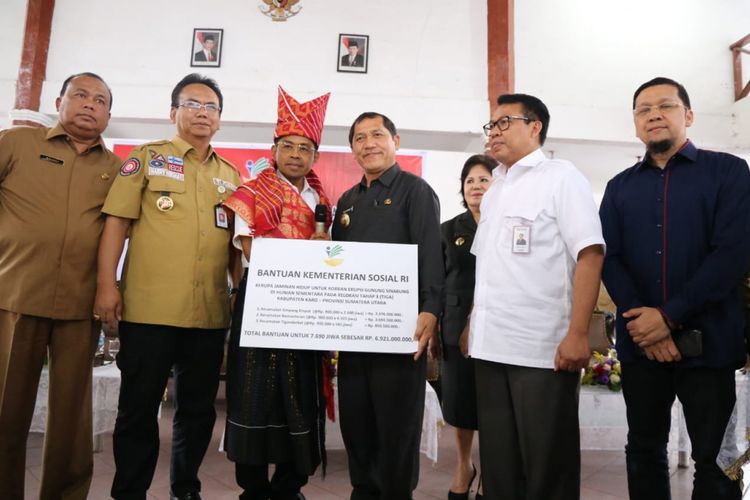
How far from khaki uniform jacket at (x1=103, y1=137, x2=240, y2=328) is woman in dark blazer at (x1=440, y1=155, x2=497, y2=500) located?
1076 mm

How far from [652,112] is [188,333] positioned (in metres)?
1.94

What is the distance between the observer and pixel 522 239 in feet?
5.20

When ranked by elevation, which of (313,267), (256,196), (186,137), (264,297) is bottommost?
(264,297)

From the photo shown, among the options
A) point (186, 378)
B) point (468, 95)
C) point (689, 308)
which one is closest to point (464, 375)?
point (689, 308)

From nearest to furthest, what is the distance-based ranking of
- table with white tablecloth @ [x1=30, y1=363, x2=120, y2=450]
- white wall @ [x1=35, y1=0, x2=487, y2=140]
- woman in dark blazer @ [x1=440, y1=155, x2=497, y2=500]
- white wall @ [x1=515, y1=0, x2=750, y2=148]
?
woman in dark blazer @ [x1=440, y1=155, x2=497, y2=500]
table with white tablecloth @ [x1=30, y1=363, x2=120, y2=450]
white wall @ [x1=35, y1=0, x2=487, y2=140]
white wall @ [x1=515, y1=0, x2=750, y2=148]

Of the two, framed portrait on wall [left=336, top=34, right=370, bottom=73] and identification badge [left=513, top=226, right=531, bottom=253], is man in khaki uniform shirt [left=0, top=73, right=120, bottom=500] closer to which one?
identification badge [left=513, top=226, right=531, bottom=253]

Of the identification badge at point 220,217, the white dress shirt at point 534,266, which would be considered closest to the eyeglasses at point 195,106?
the identification badge at point 220,217

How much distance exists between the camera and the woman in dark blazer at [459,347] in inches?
94.5

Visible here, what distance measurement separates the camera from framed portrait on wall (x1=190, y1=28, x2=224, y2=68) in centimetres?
625

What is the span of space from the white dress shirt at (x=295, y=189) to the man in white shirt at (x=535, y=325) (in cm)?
74

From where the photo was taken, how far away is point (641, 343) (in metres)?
1.65

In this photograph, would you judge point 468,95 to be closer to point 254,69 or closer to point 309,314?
point 254,69

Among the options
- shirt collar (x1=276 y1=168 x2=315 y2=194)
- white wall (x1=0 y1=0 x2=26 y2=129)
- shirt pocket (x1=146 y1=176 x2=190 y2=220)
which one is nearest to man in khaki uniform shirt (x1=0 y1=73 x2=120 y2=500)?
shirt pocket (x1=146 y1=176 x2=190 y2=220)

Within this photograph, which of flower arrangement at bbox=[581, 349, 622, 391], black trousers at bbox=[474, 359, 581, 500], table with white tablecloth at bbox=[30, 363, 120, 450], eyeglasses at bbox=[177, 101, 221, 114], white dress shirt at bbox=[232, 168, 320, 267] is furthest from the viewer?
flower arrangement at bbox=[581, 349, 622, 391]
